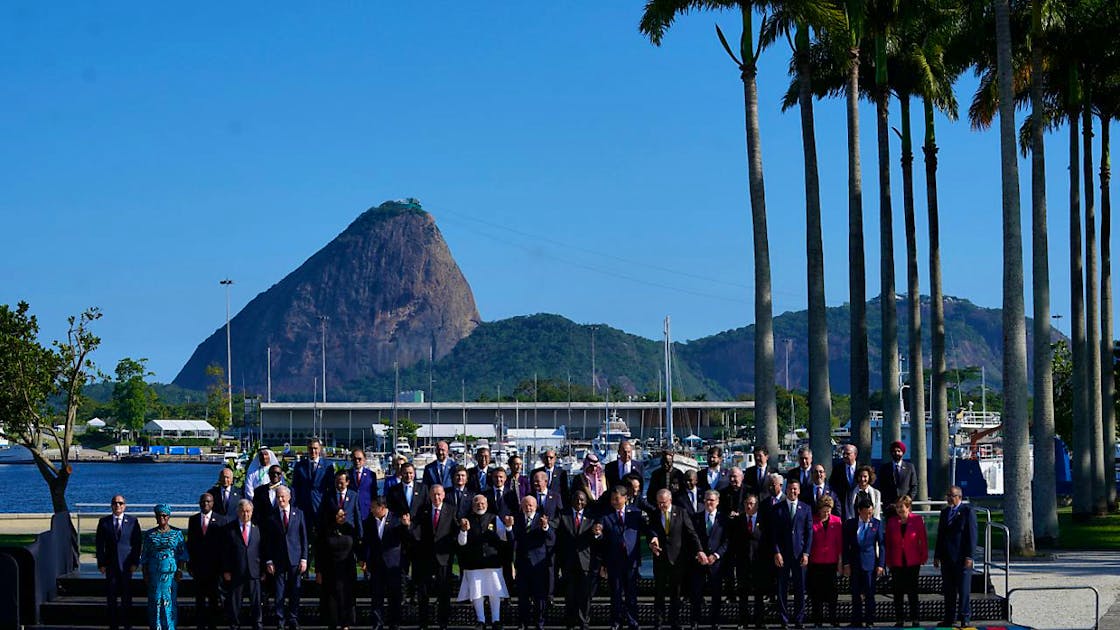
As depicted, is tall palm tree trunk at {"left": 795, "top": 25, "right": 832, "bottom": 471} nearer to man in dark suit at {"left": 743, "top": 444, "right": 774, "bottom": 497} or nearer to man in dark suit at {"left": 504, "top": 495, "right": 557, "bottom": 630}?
man in dark suit at {"left": 743, "top": 444, "right": 774, "bottom": 497}

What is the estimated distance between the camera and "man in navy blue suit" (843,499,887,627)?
18750 millimetres

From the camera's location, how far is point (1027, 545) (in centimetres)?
2780

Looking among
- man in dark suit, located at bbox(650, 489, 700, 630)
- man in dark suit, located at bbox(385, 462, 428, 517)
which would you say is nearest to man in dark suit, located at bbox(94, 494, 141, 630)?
man in dark suit, located at bbox(385, 462, 428, 517)

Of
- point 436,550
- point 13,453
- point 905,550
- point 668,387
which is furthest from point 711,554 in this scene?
point 13,453

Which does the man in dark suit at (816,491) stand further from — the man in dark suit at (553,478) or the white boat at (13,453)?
the white boat at (13,453)

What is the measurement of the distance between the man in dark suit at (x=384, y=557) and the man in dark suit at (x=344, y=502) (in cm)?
21

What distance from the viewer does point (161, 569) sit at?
18.4 m

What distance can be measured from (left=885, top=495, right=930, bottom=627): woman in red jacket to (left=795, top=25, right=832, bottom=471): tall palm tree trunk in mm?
Result: 12249

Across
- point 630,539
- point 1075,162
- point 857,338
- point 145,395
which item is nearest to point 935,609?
point 630,539

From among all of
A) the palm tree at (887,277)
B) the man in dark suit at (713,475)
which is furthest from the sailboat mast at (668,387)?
the man in dark suit at (713,475)

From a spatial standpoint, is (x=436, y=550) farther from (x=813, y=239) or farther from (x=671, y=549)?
(x=813, y=239)

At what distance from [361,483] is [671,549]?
439 cm

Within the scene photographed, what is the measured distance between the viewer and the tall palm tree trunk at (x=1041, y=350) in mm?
30375

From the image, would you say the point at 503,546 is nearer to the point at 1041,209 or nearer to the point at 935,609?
the point at 935,609
